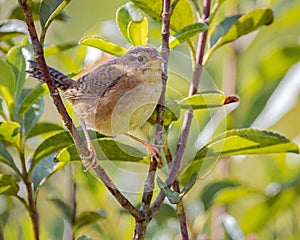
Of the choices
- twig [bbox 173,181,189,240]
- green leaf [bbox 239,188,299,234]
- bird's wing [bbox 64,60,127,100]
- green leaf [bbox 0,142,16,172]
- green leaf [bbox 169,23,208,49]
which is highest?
green leaf [bbox 169,23,208,49]

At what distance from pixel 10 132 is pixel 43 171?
249 mm

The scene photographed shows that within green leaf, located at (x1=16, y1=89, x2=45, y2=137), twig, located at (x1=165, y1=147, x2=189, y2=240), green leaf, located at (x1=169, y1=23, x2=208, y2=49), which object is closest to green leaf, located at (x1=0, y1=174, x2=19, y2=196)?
green leaf, located at (x1=16, y1=89, x2=45, y2=137)

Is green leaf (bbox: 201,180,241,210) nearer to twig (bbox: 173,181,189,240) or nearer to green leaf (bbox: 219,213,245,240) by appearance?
green leaf (bbox: 219,213,245,240)

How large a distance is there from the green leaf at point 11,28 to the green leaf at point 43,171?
0.39m

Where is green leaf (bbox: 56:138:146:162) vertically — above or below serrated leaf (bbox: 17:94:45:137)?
below

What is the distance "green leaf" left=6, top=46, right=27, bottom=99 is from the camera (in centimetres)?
191

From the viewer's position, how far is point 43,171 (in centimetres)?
199

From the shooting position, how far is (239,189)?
7.72 ft

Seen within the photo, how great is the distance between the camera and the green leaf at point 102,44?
1.72 metres

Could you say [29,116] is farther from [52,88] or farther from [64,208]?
[52,88]

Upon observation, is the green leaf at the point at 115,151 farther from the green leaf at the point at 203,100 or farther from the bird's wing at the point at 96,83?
→ the bird's wing at the point at 96,83

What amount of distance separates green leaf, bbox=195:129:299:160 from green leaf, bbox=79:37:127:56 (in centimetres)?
34

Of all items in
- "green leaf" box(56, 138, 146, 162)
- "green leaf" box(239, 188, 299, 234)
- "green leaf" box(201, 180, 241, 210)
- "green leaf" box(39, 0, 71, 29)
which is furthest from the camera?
"green leaf" box(239, 188, 299, 234)

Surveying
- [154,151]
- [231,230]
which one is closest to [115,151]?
[154,151]
